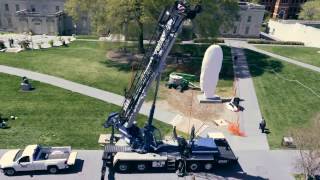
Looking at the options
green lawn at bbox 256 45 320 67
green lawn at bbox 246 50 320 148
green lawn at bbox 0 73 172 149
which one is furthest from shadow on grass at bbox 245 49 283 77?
green lawn at bbox 0 73 172 149

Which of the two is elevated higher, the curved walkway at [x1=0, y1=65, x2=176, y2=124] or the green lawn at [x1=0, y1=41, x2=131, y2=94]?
the green lawn at [x1=0, y1=41, x2=131, y2=94]

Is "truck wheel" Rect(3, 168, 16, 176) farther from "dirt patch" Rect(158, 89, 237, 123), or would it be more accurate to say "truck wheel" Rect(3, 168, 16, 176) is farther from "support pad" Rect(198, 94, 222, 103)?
"support pad" Rect(198, 94, 222, 103)

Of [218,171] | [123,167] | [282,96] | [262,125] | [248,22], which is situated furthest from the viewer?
[248,22]

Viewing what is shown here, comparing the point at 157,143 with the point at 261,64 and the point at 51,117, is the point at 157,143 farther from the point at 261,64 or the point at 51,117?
the point at 261,64

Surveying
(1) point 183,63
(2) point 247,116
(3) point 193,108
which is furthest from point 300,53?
(3) point 193,108

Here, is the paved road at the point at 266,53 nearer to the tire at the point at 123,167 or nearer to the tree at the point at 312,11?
the tree at the point at 312,11

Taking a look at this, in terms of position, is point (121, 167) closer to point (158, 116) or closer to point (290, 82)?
point (158, 116)
